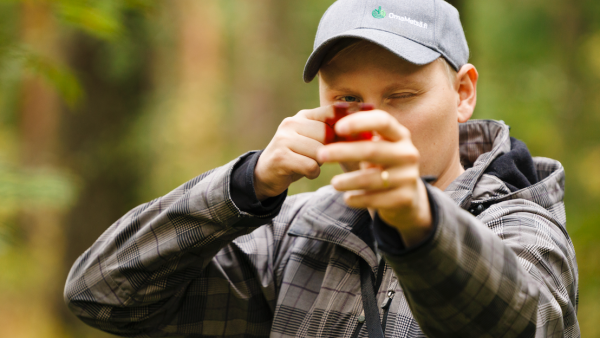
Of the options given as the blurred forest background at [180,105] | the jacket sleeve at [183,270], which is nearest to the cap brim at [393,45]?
the jacket sleeve at [183,270]

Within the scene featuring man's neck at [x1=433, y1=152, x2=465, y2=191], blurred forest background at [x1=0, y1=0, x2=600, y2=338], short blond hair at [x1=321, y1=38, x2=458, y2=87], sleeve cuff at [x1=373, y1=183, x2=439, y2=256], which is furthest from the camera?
blurred forest background at [x1=0, y1=0, x2=600, y2=338]

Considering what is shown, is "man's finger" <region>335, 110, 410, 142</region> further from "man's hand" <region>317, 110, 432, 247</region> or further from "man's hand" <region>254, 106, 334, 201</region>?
"man's hand" <region>254, 106, 334, 201</region>

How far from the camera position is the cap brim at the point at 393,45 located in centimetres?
154

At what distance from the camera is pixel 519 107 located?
23.5 feet

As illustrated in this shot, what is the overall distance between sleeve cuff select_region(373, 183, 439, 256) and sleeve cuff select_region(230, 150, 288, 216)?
609mm

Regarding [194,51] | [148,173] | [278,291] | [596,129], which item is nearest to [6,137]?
[148,173]

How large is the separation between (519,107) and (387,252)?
273 inches

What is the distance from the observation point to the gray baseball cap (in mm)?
1572

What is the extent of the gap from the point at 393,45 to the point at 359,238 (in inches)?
26.1

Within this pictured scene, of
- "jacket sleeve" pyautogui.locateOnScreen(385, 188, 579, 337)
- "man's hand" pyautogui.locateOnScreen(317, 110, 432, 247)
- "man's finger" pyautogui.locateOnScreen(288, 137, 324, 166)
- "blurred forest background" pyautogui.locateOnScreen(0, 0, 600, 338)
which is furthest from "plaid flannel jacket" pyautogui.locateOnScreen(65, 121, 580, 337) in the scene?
"blurred forest background" pyautogui.locateOnScreen(0, 0, 600, 338)

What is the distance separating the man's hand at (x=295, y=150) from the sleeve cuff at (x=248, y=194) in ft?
0.14

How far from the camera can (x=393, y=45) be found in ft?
5.07

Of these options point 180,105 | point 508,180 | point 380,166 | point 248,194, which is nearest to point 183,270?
point 248,194

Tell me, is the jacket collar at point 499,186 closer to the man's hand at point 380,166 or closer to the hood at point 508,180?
the hood at point 508,180
